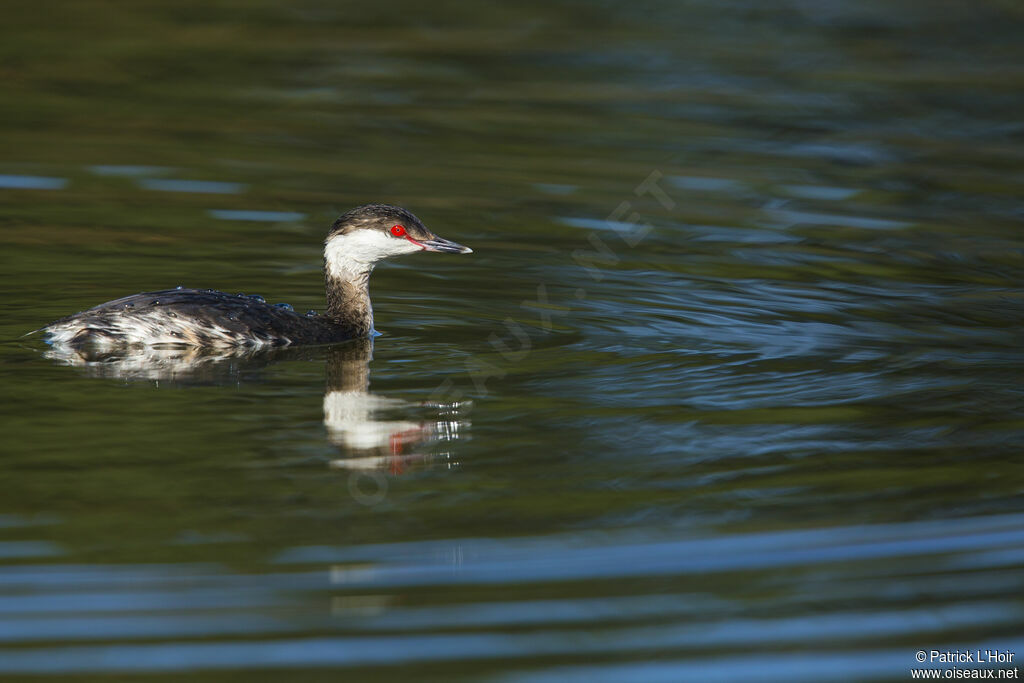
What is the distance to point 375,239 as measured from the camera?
29.6 feet

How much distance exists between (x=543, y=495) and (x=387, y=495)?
569 millimetres

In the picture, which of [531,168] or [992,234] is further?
[531,168]

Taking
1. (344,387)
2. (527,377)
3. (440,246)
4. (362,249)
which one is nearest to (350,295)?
(362,249)

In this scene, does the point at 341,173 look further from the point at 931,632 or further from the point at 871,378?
the point at 931,632

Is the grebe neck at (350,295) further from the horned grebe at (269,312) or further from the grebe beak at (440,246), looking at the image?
the grebe beak at (440,246)

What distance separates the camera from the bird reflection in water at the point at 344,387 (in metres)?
6.46

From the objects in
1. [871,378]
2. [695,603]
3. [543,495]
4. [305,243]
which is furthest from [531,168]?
[695,603]

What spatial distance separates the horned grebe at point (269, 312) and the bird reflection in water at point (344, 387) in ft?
0.21

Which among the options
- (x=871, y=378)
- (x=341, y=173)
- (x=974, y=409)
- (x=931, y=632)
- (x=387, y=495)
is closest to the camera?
(x=931, y=632)

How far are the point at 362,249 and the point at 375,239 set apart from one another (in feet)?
0.34

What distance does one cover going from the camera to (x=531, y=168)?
13281 millimetres

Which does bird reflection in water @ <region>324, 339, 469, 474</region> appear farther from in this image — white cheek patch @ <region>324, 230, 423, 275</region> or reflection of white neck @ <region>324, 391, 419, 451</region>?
white cheek patch @ <region>324, 230, 423, 275</region>

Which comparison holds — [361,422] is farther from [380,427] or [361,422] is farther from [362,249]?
[362,249]

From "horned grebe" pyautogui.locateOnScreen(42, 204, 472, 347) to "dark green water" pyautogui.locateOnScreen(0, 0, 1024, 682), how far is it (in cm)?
14
